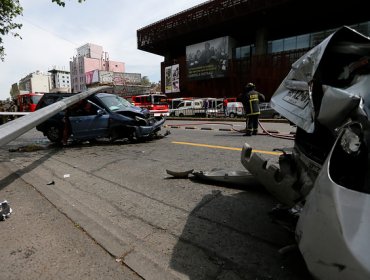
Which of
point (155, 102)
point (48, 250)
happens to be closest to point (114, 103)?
point (48, 250)

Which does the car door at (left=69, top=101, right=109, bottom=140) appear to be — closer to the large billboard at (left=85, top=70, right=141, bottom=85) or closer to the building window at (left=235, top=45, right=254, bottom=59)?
the building window at (left=235, top=45, right=254, bottom=59)

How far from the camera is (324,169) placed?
1.46 m

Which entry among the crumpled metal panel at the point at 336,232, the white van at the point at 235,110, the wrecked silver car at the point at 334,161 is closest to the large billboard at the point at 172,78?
the white van at the point at 235,110

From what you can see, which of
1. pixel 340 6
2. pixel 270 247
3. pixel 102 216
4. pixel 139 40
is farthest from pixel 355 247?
pixel 139 40

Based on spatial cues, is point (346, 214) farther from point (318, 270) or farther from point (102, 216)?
point (102, 216)

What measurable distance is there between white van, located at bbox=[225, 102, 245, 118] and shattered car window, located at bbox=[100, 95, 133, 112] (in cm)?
1535

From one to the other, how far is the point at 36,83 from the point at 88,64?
22.1 meters

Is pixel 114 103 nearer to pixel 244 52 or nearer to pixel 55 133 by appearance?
pixel 55 133

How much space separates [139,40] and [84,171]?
136ft

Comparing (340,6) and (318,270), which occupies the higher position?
(340,6)

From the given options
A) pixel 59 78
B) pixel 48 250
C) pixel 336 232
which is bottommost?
pixel 48 250

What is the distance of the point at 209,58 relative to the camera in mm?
35406

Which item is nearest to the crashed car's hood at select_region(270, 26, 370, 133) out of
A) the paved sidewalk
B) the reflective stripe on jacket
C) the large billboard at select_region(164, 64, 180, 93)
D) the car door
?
the paved sidewalk

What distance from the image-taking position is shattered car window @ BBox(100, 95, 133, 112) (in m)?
8.31
